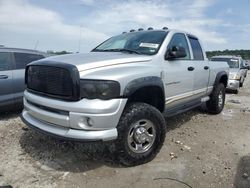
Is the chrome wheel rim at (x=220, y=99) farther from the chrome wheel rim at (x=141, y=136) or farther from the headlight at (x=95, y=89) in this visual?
the headlight at (x=95, y=89)

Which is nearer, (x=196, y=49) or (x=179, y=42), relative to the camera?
(x=179, y=42)

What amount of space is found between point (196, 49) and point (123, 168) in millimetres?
3391

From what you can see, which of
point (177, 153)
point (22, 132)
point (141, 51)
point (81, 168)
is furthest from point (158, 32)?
point (22, 132)

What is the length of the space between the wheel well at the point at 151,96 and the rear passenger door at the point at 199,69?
150 centimetres

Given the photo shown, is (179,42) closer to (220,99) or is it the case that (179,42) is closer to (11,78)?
(220,99)

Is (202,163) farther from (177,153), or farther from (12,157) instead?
(12,157)

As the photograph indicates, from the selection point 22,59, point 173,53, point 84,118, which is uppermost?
point 173,53

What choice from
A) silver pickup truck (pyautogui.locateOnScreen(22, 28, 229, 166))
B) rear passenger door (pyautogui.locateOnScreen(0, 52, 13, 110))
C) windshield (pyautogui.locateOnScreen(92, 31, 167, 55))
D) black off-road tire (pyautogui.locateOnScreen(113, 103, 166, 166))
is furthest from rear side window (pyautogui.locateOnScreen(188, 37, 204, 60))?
rear passenger door (pyautogui.locateOnScreen(0, 52, 13, 110))

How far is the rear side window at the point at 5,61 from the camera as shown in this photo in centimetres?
655

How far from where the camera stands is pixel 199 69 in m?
6.06

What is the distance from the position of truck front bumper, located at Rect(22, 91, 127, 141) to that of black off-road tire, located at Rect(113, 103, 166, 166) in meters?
0.15

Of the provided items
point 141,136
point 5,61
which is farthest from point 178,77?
point 5,61

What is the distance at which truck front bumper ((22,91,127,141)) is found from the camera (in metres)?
3.59

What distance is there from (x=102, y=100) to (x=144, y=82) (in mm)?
795
